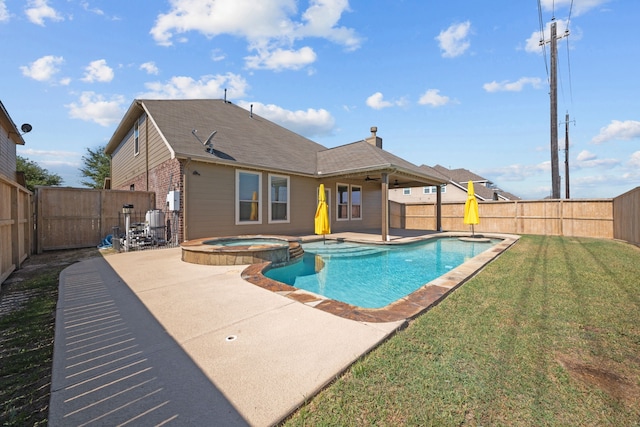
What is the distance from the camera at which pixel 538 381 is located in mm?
2066

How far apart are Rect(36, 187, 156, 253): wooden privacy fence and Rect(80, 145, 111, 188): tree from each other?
28547 millimetres

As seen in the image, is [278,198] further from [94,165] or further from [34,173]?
[94,165]

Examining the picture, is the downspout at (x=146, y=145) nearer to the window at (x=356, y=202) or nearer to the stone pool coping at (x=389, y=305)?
the stone pool coping at (x=389, y=305)

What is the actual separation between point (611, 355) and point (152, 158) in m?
13.8

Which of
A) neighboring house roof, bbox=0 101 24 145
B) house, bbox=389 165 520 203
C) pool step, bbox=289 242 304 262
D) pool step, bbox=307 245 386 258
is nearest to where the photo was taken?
pool step, bbox=289 242 304 262

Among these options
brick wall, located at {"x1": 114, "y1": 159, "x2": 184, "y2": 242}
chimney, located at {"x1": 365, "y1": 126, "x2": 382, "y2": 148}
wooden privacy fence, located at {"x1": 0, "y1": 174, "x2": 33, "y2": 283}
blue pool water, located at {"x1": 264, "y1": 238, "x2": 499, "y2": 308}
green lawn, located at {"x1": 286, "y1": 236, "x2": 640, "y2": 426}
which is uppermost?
chimney, located at {"x1": 365, "y1": 126, "x2": 382, "y2": 148}

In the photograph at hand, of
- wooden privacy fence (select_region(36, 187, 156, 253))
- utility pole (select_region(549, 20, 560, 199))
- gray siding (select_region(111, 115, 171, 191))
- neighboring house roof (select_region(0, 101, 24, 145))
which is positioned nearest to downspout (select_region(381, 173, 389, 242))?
gray siding (select_region(111, 115, 171, 191))

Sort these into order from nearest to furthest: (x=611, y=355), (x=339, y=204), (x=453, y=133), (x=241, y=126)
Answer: (x=611, y=355)
(x=241, y=126)
(x=339, y=204)
(x=453, y=133)

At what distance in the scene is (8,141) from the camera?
10.8 meters

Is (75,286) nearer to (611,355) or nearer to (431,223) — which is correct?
(611,355)

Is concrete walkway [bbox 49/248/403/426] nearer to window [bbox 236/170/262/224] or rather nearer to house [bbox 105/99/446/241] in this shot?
house [bbox 105/99/446/241]

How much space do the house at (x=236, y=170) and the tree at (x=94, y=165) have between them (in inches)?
837

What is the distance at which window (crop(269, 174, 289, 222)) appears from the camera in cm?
1185

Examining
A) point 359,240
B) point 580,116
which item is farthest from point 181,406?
point 580,116
